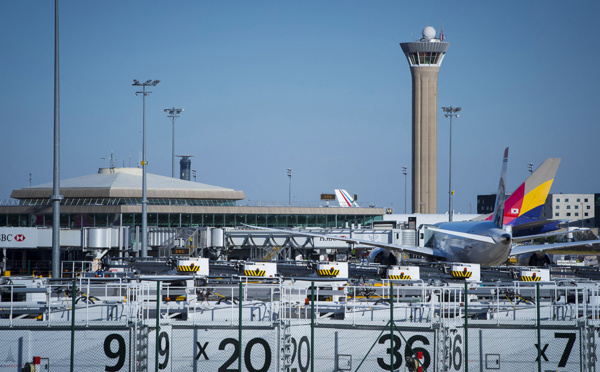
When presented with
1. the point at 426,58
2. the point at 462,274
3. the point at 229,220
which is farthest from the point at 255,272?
the point at 426,58

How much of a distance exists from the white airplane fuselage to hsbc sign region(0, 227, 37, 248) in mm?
35333

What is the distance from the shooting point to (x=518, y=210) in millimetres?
78188

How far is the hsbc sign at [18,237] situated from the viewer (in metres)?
63.6

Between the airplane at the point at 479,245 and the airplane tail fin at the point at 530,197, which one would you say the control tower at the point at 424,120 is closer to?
the airplane tail fin at the point at 530,197

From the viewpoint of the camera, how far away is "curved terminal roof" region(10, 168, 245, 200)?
Result: 90.6 m

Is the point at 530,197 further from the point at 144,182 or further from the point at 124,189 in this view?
the point at 124,189

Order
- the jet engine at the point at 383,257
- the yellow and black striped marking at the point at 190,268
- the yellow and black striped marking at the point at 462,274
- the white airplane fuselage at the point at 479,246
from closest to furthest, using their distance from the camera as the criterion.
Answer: the yellow and black striped marking at the point at 190,268, the yellow and black striped marking at the point at 462,274, the white airplane fuselage at the point at 479,246, the jet engine at the point at 383,257

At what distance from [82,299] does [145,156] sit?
3066 cm

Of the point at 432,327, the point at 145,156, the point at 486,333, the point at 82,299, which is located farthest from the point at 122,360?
the point at 145,156

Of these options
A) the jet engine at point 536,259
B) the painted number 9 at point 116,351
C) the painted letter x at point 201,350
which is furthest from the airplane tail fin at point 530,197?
the painted number 9 at point 116,351

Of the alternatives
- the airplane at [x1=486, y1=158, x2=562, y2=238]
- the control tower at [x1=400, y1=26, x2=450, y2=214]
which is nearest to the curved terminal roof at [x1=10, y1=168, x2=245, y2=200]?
the airplane at [x1=486, y1=158, x2=562, y2=238]

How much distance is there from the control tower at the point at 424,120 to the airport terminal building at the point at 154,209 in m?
63.9

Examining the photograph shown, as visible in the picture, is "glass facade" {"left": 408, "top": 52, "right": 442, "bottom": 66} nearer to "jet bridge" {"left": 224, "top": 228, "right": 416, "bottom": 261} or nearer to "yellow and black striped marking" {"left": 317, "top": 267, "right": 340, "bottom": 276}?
"jet bridge" {"left": 224, "top": 228, "right": 416, "bottom": 261}

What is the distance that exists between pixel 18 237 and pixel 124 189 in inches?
1071
